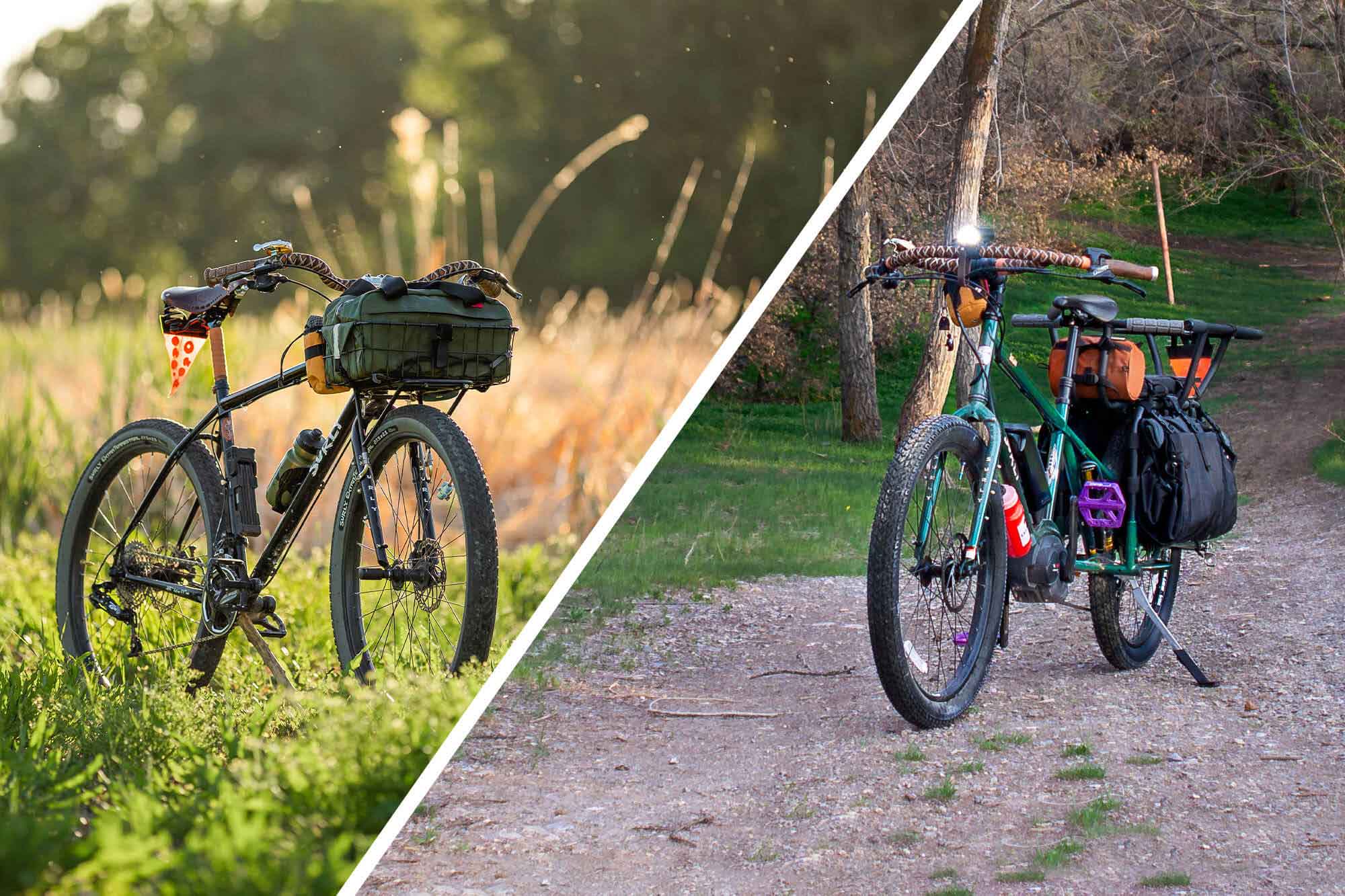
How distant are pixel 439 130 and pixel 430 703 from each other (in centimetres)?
143

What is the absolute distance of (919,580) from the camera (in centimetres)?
286

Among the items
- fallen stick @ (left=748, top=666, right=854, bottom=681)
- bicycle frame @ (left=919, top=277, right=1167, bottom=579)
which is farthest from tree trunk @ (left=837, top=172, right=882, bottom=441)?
bicycle frame @ (left=919, top=277, right=1167, bottom=579)

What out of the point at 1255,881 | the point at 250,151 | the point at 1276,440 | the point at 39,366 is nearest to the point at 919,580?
the point at 1255,881

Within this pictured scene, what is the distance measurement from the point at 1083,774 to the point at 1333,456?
4.37 meters

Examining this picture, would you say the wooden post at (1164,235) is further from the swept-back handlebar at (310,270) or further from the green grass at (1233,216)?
the swept-back handlebar at (310,270)

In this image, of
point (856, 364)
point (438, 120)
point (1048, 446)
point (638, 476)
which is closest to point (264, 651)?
point (638, 476)

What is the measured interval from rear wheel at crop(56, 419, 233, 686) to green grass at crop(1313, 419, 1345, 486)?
18.5ft

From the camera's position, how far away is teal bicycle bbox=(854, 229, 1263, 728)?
275cm

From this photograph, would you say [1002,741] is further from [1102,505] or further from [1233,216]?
[1233,216]

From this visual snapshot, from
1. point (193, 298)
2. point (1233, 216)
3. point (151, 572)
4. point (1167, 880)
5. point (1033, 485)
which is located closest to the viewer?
point (193, 298)

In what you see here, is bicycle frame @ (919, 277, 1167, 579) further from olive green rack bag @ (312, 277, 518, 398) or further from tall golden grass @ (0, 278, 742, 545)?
olive green rack bag @ (312, 277, 518, 398)

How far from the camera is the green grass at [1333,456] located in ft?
21.4

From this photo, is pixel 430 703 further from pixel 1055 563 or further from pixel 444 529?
pixel 1055 563

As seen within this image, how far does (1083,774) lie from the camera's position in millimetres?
3033
